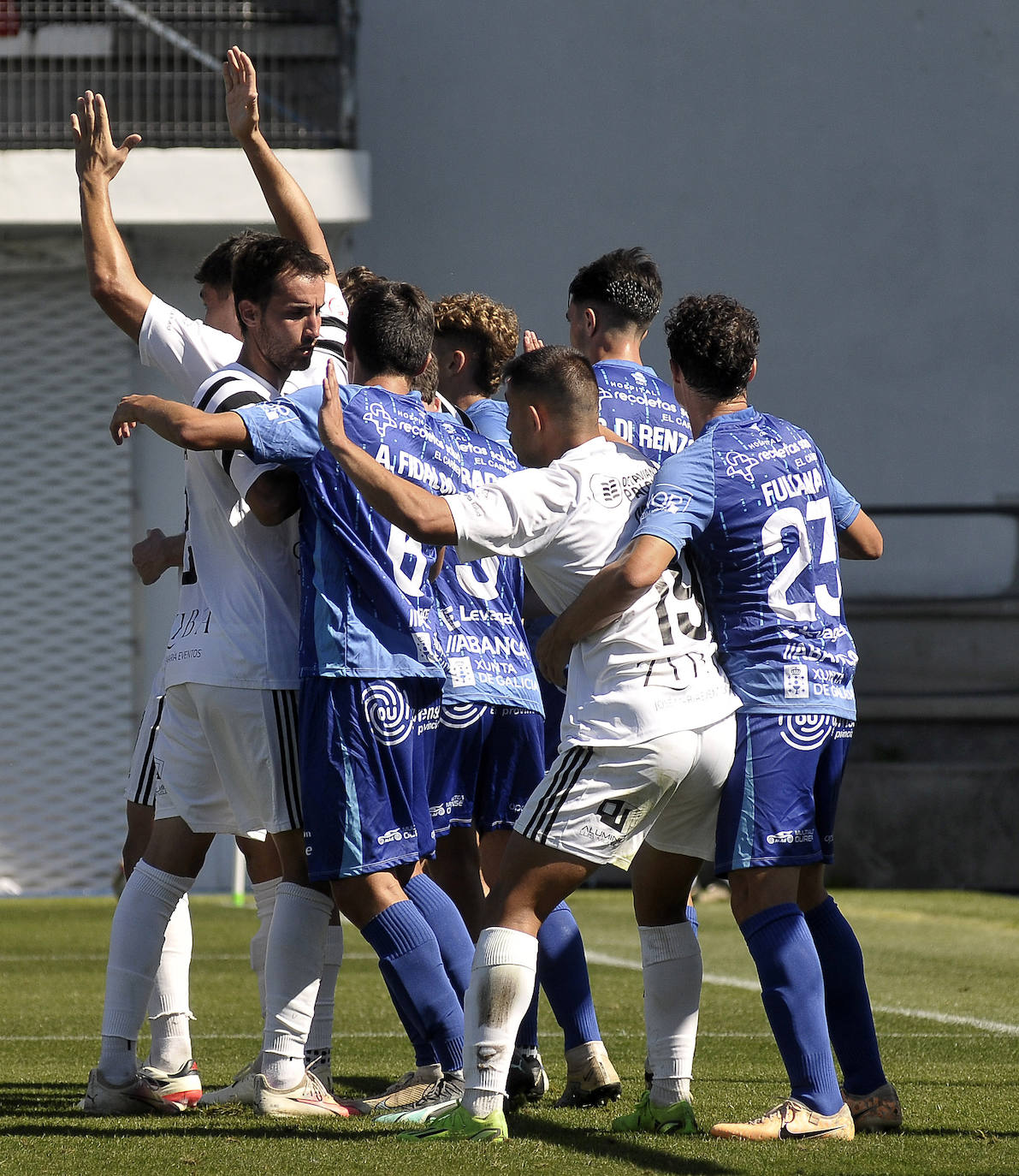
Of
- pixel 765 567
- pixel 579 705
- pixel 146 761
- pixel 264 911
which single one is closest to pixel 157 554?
pixel 146 761

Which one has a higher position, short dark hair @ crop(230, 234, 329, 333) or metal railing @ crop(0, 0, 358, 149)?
metal railing @ crop(0, 0, 358, 149)

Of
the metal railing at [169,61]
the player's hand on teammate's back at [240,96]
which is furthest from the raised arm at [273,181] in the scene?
the metal railing at [169,61]

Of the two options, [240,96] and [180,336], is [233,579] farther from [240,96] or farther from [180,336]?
[240,96]

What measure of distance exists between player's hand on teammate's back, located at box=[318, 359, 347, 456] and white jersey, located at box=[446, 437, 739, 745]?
263 mm

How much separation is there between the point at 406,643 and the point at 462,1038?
2.91 ft

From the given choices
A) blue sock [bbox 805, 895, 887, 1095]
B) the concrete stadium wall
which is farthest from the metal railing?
blue sock [bbox 805, 895, 887, 1095]

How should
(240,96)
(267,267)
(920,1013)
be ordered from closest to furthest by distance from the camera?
(267,267), (240,96), (920,1013)

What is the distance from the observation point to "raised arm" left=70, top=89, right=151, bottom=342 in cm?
397

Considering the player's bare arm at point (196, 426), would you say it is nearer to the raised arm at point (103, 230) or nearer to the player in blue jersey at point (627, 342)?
the raised arm at point (103, 230)

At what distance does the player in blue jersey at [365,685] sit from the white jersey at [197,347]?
0.35m

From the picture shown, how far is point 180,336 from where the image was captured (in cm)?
408

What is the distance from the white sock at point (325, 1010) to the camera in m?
4.25

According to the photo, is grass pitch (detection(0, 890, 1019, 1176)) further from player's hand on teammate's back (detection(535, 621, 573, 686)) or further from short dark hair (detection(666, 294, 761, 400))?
short dark hair (detection(666, 294, 761, 400))

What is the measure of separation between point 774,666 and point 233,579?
1255 millimetres
